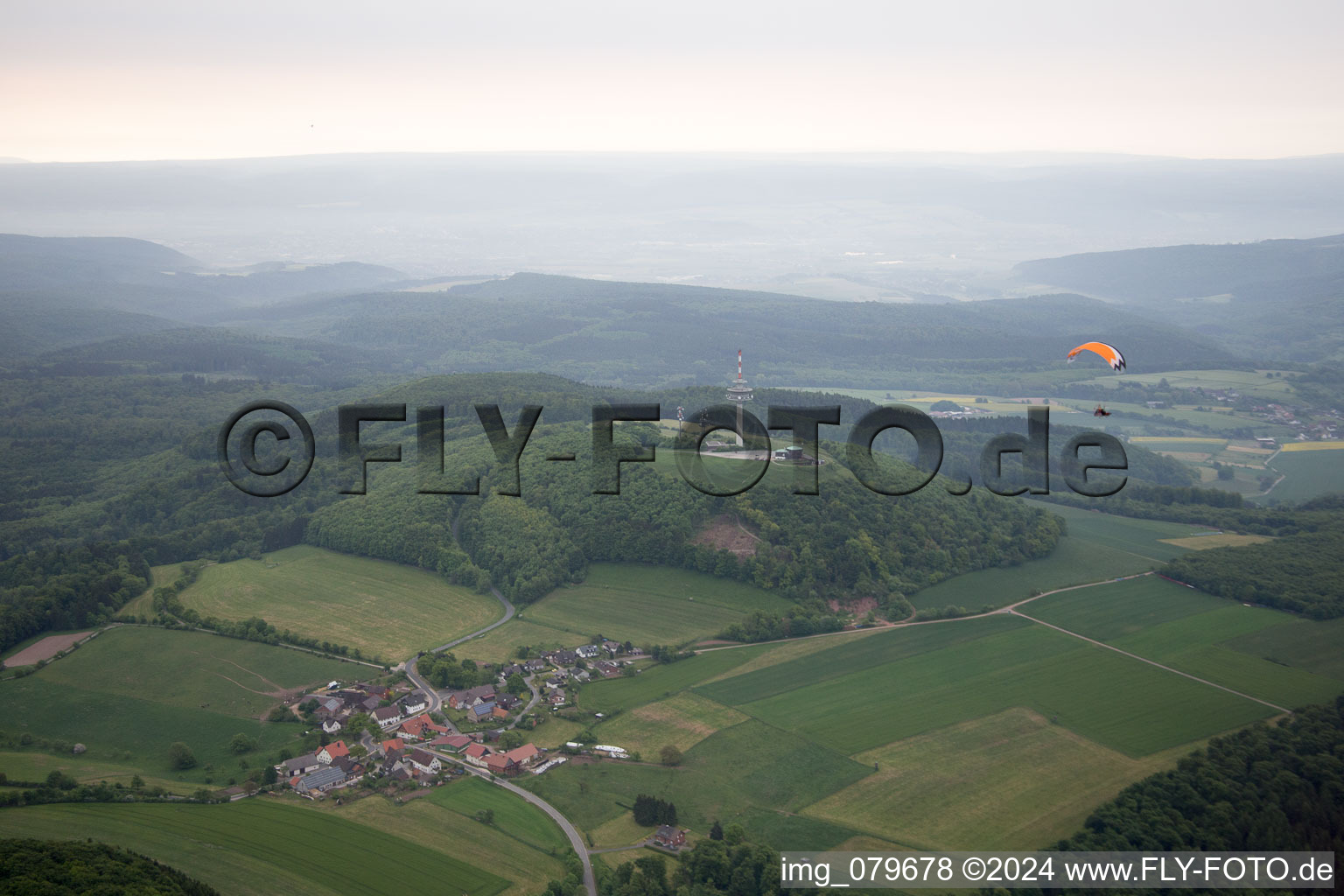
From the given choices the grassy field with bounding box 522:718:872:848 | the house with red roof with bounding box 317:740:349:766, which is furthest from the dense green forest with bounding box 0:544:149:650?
the grassy field with bounding box 522:718:872:848

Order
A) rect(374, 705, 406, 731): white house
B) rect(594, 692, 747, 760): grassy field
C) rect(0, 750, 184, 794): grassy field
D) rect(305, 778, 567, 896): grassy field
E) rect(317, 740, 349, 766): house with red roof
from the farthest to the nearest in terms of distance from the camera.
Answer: rect(374, 705, 406, 731): white house < rect(594, 692, 747, 760): grassy field < rect(317, 740, 349, 766): house with red roof < rect(0, 750, 184, 794): grassy field < rect(305, 778, 567, 896): grassy field

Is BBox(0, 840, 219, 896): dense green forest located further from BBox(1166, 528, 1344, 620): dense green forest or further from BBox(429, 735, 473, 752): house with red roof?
BBox(1166, 528, 1344, 620): dense green forest

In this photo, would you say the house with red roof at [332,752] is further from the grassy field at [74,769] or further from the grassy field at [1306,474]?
the grassy field at [1306,474]

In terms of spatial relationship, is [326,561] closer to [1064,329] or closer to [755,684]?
[755,684]

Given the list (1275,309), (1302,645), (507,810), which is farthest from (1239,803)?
(1275,309)

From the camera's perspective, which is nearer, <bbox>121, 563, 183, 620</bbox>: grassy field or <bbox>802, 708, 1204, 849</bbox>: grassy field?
<bbox>802, 708, 1204, 849</bbox>: grassy field

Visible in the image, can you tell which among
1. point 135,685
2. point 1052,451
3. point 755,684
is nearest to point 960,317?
point 1052,451
